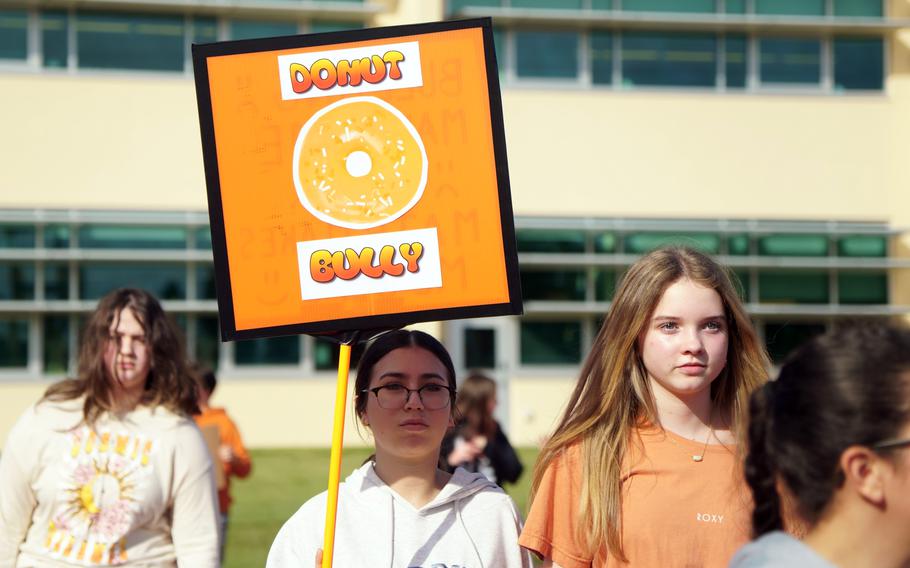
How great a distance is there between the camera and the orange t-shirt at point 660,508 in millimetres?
3494

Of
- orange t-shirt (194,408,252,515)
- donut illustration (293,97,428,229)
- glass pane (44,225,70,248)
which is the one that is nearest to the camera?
donut illustration (293,97,428,229)

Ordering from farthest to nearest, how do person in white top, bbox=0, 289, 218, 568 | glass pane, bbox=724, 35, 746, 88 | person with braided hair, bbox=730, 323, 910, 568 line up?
glass pane, bbox=724, 35, 746, 88, person in white top, bbox=0, 289, 218, 568, person with braided hair, bbox=730, 323, 910, 568

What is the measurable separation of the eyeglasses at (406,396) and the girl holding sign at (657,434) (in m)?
0.33

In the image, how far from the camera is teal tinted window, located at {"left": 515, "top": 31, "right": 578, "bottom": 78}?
24.2m

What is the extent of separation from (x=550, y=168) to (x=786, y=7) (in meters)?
5.31

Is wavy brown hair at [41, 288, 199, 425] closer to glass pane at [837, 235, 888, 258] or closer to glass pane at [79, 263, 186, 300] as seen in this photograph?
glass pane at [79, 263, 186, 300]

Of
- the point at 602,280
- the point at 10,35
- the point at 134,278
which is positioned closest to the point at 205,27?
the point at 10,35

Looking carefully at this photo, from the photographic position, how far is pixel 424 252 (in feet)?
12.2

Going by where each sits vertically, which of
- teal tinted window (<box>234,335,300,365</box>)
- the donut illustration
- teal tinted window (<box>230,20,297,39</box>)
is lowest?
teal tinted window (<box>234,335,300,365</box>)

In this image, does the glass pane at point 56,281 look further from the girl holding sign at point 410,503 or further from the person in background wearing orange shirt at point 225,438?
the girl holding sign at point 410,503

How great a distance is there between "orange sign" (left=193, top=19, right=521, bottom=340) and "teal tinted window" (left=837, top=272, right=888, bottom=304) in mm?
21658

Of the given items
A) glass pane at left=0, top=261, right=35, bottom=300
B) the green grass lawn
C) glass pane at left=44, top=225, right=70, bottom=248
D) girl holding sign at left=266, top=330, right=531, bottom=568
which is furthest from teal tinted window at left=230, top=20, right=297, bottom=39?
girl holding sign at left=266, top=330, right=531, bottom=568

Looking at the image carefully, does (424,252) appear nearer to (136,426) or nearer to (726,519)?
(726,519)

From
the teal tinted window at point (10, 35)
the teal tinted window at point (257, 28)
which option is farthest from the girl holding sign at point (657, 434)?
the teal tinted window at point (10, 35)
